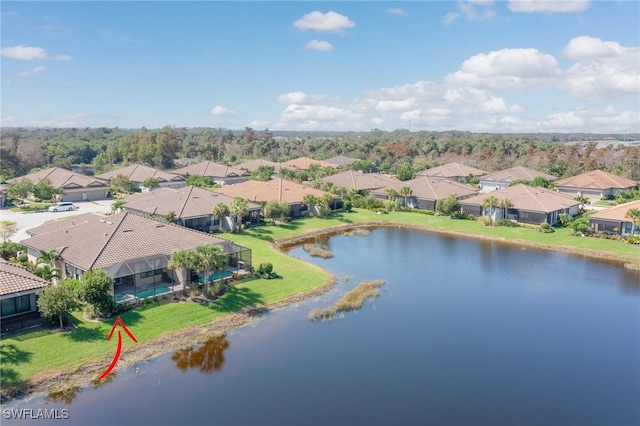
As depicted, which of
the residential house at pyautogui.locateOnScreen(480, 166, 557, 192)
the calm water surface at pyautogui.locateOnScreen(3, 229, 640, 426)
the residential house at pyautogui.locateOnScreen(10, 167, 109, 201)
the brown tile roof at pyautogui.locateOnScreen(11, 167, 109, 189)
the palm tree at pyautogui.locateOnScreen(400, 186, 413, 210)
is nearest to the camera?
the calm water surface at pyautogui.locateOnScreen(3, 229, 640, 426)

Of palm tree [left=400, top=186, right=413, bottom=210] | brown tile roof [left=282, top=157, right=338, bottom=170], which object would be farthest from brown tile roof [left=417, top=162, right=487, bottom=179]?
palm tree [left=400, top=186, right=413, bottom=210]

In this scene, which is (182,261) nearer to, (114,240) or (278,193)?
(114,240)

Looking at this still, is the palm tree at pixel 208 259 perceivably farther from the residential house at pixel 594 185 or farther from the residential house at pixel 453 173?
the residential house at pixel 453 173

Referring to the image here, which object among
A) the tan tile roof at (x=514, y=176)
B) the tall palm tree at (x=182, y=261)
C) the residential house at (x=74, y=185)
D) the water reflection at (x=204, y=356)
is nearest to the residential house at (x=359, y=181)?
the tan tile roof at (x=514, y=176)

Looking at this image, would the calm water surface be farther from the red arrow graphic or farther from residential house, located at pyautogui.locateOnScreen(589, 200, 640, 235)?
residential house, located at pyautogui.locateOnScreen(589, 200, 640, 235)

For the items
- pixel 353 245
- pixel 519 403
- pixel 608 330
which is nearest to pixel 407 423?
pixel 519 403
